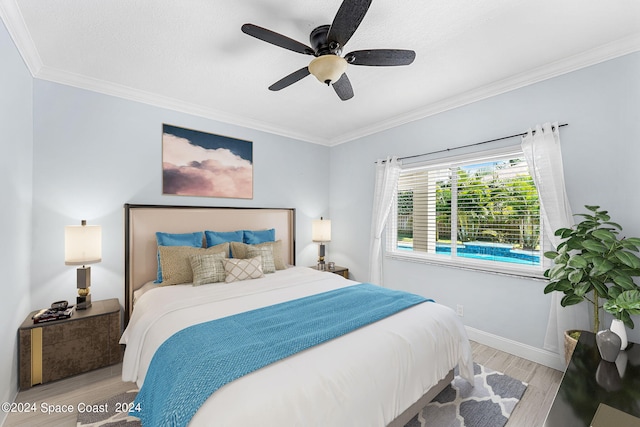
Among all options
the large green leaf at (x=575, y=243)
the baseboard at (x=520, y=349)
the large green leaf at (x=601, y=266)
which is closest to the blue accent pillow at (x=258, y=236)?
the baseboard at (x=520, y=349)

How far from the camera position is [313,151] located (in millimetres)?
4523

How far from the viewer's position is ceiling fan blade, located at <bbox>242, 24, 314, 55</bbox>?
1547 millimetres

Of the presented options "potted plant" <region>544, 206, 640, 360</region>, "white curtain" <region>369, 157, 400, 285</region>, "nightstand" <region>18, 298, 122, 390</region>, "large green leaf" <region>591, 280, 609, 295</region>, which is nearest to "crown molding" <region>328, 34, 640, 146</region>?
"white curtain" <region>369, 157, 400, 285</region>

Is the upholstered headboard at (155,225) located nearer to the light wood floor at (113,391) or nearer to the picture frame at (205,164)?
the picture frame at (205,164)

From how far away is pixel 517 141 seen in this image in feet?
8.74

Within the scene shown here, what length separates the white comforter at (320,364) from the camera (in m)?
1.11

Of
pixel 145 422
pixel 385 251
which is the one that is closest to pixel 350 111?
pixel 385 251

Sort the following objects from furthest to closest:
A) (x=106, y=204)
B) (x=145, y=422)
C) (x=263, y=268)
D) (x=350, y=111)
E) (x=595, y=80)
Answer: (x=350, y=111) → (x=263, y=268) → (x=106, y=204) → (x=595, y=80) → (x=145, y=422)

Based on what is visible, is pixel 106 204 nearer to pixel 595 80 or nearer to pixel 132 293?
pixel 132 293

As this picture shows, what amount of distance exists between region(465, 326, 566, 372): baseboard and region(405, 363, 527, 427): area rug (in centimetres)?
46

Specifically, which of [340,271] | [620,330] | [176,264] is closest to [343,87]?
[176,264]

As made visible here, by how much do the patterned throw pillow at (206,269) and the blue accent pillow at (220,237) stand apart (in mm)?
363

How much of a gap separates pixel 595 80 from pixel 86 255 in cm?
459

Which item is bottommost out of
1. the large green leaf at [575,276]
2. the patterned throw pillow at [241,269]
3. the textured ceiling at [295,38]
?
the patterned throw pillow at [241,269]
